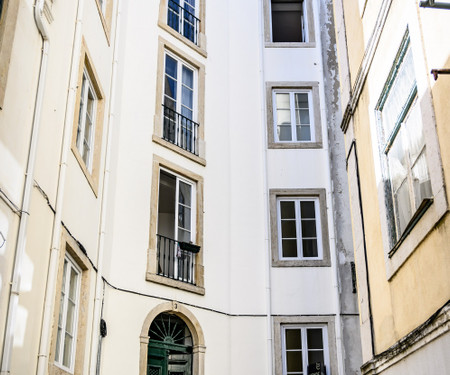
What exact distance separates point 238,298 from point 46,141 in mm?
7500

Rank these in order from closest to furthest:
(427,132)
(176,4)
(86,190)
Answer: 1. (427,132)
2. (86,190)
3. (176,4)

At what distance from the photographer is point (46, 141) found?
8.03m

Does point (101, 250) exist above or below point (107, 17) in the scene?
below

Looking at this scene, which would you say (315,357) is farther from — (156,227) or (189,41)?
(189,41)

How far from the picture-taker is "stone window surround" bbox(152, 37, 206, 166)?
14.2m

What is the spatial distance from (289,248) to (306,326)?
1.85 m

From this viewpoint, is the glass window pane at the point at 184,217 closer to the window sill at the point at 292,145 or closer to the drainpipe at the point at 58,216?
the window sill at the point at 292,145

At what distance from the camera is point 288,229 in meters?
15.7

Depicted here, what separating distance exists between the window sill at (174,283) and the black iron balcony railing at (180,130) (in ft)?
10.1

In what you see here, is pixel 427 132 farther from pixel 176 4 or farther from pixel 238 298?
pixel 176 4

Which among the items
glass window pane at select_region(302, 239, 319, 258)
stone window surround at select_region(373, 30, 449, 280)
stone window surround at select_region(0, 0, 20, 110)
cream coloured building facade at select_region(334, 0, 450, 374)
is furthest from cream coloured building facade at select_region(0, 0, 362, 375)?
stone window surround at select_region(373, 30, 449, 280)

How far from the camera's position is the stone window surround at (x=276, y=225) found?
1505 cm

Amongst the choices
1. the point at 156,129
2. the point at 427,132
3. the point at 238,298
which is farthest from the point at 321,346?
the point at 427,132

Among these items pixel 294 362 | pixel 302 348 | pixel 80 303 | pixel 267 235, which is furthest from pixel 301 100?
pixel 80 303
